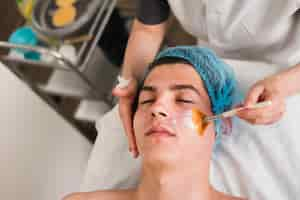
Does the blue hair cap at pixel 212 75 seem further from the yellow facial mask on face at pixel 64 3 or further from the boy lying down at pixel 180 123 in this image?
the yellow facial mask on face at pixel 64 3

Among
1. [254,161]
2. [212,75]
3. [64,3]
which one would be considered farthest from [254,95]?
[64,3]

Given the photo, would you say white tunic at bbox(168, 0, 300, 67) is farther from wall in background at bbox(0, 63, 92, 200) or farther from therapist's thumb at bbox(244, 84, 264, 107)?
wall in background at bbox(0, 63, 92, 200)

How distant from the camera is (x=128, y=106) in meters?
1.15

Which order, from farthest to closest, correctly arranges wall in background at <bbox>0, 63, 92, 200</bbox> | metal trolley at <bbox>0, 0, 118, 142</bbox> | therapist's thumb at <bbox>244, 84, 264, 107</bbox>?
wall in background at <bbox>0, 63, 92, 200</bbox> < metal trolley at <bbox>0, 0, 118, 142</bbox> < therapist's thumb at <bbox>244, 84, 264, 107</bbox>

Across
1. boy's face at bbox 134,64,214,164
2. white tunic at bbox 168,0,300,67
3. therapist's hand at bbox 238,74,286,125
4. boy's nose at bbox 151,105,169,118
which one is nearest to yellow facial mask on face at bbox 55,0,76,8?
white tunic at bbox 168,0,300,67

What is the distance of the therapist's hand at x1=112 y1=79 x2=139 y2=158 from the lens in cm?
113

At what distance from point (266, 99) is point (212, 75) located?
0.18 m

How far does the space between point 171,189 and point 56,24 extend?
2.82ft

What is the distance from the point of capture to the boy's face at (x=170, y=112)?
3.03 ft

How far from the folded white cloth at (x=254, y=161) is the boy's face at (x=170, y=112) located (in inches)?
8.1

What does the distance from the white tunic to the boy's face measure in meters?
0.17

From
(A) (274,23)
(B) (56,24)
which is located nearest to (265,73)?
(A) (274,23)

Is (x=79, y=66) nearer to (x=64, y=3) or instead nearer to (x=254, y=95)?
(x=64, y=3)

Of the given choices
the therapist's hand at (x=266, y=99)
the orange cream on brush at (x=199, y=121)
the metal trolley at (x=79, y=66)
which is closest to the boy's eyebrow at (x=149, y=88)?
the orange cream on brush at (x=199, y=121)
